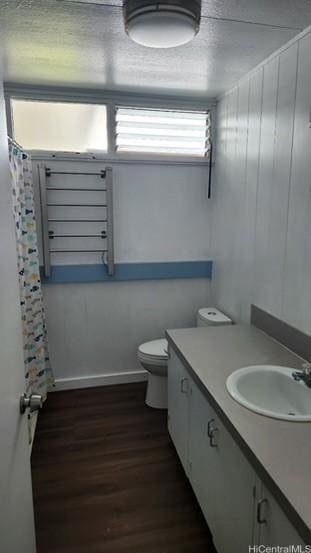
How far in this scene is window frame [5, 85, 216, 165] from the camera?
2.67m

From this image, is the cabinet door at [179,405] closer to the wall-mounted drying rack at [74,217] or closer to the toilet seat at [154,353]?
the toilet seat at [154,353]

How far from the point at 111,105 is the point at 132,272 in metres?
1.36

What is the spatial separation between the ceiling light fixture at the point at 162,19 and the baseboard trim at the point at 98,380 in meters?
2.58

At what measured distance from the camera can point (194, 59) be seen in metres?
2.09

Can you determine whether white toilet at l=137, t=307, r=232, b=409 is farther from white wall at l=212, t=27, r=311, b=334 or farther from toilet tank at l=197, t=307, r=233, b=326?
white wall at l=212, t=27, r=311, b=334

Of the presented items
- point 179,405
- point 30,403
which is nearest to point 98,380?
point 179,405

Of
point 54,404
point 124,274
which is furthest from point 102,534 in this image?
point 124,274

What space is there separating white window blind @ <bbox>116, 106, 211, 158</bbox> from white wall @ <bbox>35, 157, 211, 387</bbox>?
6.2 inches

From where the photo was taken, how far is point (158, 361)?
2.66m

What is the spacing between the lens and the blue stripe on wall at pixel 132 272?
2939mm

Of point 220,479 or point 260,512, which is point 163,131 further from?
point 260,512

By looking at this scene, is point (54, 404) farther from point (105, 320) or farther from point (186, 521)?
point (186, 521)

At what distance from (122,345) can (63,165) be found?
1617 millimetres

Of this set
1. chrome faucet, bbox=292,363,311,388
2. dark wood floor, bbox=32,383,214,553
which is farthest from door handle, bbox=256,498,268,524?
dark wood floor, bbox=32,383,214,553
